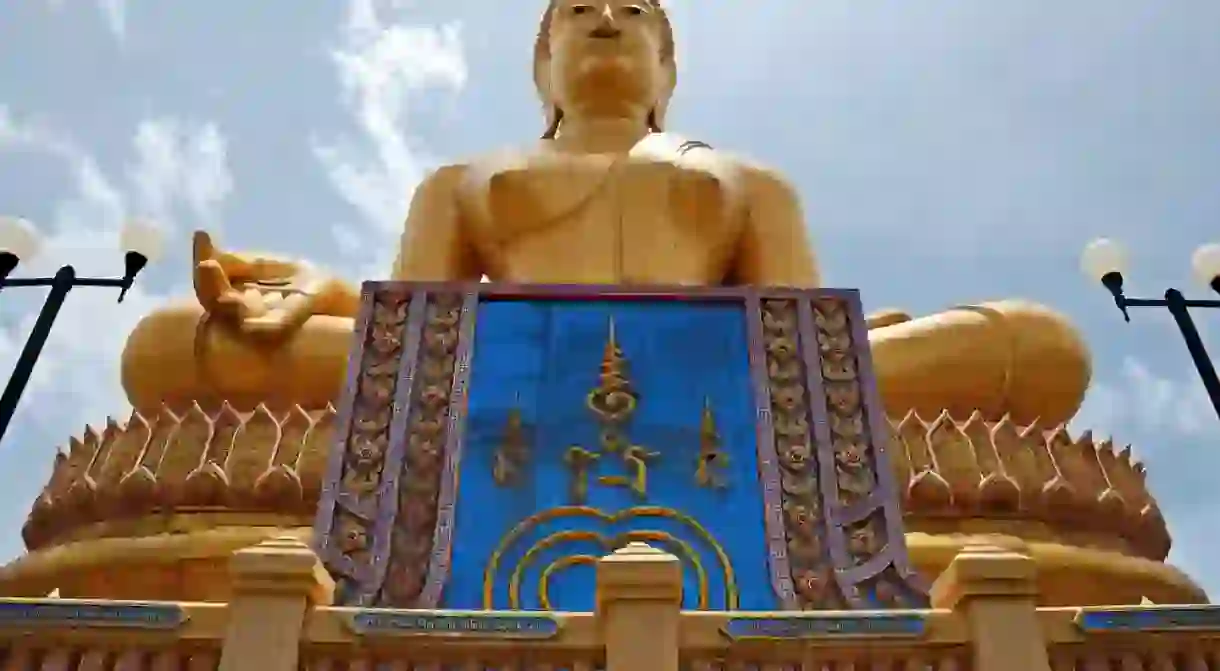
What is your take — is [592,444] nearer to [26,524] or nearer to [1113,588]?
[1113,588]

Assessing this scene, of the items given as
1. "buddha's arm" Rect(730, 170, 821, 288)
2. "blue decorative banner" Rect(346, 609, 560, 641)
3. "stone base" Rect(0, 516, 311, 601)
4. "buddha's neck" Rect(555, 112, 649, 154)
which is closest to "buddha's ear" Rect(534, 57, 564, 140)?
"buddha's neck" Rect(555, 112, 649, 154)

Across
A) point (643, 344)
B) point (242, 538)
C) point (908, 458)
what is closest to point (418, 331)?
point (643, 344)

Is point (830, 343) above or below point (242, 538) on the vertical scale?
above

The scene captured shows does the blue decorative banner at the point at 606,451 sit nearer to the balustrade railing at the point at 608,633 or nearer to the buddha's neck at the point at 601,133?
the balustrade railing at the point at 608,633

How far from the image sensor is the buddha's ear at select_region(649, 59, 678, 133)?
416 inches

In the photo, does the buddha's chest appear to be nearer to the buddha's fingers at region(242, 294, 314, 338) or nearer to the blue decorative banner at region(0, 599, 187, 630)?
the buddha's fingers at region(242, 294, 314, 338)

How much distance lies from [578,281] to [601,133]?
6.04ft

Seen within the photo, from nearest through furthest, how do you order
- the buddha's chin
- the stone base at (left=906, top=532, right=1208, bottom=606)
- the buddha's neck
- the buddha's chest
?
the stone base at (left=906, top=532, right=1208, bottom=606) → the buddha's chest → the buddha's neck → the buddha's chin

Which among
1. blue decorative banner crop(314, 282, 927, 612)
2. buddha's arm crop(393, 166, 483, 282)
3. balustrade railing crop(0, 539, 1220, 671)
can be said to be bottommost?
balustrade railing crop(0, 539, 1220, 671)

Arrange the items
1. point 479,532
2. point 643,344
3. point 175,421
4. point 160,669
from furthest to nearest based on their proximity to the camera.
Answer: point 175,421, point 643,344, point 479,532, point 160,669

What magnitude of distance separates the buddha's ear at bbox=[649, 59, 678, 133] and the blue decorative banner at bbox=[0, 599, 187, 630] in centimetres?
682

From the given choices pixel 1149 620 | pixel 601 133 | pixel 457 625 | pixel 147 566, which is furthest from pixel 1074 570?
pixel 147 566

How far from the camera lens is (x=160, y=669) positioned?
173 inches

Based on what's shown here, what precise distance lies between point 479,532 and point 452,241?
3.93 m
